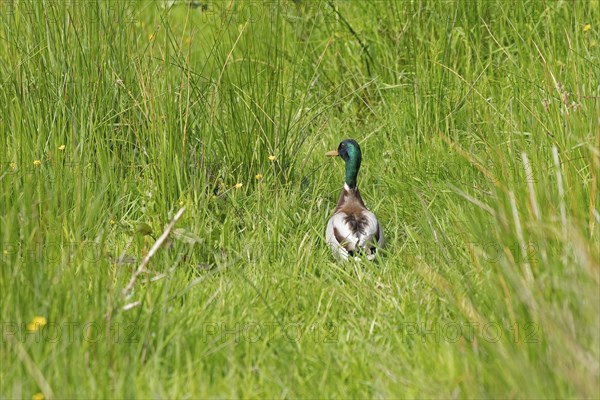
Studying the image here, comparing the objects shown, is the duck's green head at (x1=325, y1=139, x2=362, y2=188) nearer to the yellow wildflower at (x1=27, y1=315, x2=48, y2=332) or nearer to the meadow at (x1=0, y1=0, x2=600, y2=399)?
the meadow at (x1=0, y1=0, x2=600, y2=399)

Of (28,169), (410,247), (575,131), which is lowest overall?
(410,247)

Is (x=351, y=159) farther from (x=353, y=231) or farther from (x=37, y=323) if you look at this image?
(x=37, y=323)

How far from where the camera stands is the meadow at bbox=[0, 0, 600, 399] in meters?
3.22

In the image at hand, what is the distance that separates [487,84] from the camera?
5.66m

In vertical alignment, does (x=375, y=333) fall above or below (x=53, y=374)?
below

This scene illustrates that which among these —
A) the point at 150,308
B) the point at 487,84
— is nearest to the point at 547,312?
the point at 150,308

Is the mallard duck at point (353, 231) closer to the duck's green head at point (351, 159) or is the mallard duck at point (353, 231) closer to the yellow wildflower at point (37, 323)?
the duck's green head at point (351, 159)

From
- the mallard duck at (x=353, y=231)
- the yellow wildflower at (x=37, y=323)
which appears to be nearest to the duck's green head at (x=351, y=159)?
the mallard duck at (x=353, y=231)

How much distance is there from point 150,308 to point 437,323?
3.54 feet

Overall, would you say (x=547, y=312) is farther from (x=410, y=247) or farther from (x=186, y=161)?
(x=186, y=161)

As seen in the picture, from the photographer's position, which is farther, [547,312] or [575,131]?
[575,131]

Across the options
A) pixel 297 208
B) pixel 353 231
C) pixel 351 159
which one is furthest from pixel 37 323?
pixel 351 159

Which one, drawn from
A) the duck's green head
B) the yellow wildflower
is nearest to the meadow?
the yellow wildflower

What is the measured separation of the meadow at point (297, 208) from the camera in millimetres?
3219
